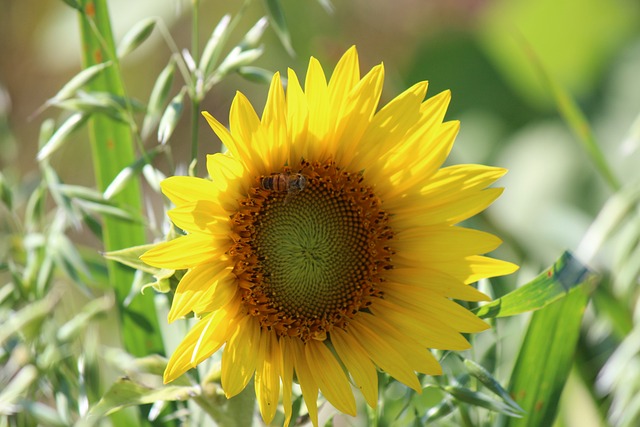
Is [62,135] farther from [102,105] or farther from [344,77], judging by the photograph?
[344,77]

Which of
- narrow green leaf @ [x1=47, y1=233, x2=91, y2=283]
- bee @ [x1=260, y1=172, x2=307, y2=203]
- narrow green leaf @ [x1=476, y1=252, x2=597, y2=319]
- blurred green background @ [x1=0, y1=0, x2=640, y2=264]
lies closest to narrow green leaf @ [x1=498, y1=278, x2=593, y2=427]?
narrow green leaf @ [x1=476, y1=252, x2=597, y2=319]

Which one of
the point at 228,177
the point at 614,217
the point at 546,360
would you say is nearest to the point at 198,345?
the point at 228,177

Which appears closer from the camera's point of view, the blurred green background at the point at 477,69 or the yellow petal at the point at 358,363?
the yellow petal at the point at 358,363

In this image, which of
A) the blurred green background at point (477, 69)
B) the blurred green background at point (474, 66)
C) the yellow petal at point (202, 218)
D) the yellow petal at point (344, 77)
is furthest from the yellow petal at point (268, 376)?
the blurred green background at point (474, 66)

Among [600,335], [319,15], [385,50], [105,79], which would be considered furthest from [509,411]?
[385,50]

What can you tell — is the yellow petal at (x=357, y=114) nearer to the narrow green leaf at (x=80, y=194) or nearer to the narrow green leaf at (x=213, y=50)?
the narrow green leaf at (x=213, y=50)

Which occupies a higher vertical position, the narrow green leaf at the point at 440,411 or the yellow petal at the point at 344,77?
the yellow petal at the point at 344,77
